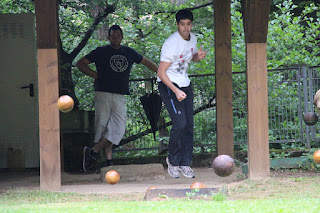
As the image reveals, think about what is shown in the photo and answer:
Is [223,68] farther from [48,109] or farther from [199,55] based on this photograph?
[48,109]

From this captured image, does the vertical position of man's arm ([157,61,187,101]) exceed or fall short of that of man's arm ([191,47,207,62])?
it falls short

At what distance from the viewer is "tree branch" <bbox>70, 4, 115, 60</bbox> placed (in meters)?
11.1

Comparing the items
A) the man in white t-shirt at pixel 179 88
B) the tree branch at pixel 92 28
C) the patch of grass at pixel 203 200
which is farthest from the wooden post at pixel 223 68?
the tree branch at pixel 92 28

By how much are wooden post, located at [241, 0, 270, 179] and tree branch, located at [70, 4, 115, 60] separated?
4.02 metres

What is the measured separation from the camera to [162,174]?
29.1ft

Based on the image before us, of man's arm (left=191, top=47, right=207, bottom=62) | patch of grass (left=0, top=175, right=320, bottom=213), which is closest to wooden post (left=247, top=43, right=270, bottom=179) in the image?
patch of grass (left=0, top=175, right=320, bottom=213)

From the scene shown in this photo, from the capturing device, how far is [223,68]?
9.25 metres

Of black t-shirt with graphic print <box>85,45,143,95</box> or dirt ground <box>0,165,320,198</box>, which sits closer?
dirt ground <box>0,165,320,198</box>

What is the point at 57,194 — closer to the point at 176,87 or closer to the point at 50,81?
the point at 50,81

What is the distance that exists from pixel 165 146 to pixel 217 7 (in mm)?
2864

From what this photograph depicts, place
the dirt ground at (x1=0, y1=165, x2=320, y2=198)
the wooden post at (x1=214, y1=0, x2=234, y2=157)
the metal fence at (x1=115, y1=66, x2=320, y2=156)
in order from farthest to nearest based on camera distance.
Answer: the metal fence at (x1=115, y1=66, x2=320, y2=156) → the wooden post at (x1=214, y1=0, x2=234, y2=157) → the dirt ground at (x1=0, y1=165, x2=320, y2=198)

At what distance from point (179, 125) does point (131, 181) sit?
4.50ft

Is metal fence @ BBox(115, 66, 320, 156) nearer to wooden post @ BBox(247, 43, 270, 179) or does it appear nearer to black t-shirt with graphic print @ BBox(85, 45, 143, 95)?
black t-shirt with graphic print @ BBox(85, 45, 143, 95)

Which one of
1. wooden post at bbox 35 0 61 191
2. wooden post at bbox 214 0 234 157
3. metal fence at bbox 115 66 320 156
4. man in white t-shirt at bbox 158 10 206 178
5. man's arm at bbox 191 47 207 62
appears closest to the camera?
wooden post at bbox 35 0 61 191
